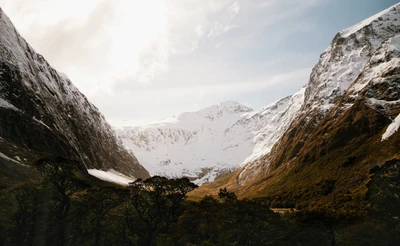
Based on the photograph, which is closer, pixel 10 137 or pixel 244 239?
pixel 244 239

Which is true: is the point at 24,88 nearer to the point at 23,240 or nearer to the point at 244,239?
the point at 23,240

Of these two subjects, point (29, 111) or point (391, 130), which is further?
point (391, 130)

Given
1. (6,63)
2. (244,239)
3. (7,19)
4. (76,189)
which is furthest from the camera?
(7,19)

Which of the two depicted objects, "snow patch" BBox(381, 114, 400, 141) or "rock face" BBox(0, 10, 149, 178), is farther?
"snow patch" BBox(381, 114, 400, 141)

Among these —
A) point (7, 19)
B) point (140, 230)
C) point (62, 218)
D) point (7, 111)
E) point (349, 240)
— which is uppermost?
point (7, 19)

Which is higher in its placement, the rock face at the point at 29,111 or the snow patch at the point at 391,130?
the rock face at the point at 29,111

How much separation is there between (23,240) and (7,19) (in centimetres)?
15866

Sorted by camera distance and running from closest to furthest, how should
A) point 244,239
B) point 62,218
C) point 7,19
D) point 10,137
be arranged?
point 62,218, point 244,239, point 10,137, point 7,19

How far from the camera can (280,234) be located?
2621 inches

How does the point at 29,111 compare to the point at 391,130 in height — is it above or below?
above

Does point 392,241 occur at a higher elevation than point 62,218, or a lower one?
lower

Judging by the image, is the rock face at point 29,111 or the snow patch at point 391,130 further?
the snow patch at point 391,130

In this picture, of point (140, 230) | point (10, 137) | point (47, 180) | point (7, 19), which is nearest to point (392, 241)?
point (140, 230)

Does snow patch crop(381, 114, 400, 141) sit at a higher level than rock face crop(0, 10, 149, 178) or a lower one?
lower
